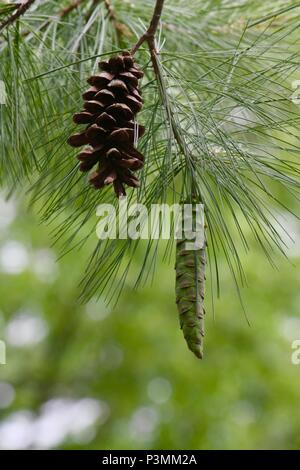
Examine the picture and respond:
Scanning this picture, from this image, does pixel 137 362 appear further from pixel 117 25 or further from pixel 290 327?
pixel 117 25

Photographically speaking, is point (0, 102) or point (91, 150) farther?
point (0, 102)

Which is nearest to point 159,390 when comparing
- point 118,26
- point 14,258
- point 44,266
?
point 44,266

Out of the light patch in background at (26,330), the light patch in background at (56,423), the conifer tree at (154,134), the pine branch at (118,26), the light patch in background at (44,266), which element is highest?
the pine branch at (118,26)

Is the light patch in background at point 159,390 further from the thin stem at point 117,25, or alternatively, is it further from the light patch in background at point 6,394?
the thin stem at point 117,25

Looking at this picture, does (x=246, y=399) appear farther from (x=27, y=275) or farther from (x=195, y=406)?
(x=27, y=275)

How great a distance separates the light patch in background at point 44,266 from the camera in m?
3.67

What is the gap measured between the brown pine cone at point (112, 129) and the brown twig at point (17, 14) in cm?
19

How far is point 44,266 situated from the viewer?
12.2ft

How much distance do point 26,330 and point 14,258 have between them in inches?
21.8

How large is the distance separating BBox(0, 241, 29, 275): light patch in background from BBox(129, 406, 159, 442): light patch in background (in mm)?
968

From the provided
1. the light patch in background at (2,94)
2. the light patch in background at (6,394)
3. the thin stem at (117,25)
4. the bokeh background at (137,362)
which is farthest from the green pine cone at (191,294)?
the light patch in background at (6,394)

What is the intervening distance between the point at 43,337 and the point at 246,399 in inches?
44.5

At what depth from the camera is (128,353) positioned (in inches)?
146
